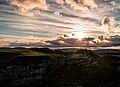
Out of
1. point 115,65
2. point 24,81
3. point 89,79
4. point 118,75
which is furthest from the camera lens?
point 115,65

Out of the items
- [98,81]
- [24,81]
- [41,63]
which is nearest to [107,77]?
[98,81]

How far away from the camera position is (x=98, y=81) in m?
162

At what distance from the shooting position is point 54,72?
165 m

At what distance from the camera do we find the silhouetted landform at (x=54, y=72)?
148125 millimetres

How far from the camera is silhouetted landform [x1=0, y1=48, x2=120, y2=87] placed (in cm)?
14812

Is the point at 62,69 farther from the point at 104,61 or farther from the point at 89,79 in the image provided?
the point at 104,61

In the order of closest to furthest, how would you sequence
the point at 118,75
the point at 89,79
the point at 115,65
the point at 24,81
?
the point at 24,81 < the point at 89,79 < the point at 118,75 < the point at 115,65

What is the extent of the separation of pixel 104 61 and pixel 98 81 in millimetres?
34067

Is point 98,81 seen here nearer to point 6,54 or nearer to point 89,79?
point 89,79

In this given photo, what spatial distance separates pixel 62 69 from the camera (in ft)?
557

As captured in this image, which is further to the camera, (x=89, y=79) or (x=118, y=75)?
(x=118, y=75)

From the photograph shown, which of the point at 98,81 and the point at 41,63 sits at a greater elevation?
the point at 41,63

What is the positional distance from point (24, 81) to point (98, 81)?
4818 centimetres

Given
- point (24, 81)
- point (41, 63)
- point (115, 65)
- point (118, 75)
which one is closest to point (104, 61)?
point (115, 65)
